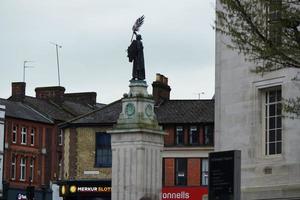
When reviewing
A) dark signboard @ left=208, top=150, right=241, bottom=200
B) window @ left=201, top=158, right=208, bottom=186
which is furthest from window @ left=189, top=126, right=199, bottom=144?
dark signboard @ left=208, top=150, right=241, bottom=200

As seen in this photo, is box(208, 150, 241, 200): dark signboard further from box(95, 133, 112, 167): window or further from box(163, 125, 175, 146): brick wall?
box(95, 133, 112, 167): window

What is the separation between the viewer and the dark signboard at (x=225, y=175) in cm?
2170

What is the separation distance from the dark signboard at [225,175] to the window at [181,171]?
45271 mm

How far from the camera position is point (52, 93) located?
93438 mm

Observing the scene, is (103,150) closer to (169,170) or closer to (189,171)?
(169,170)

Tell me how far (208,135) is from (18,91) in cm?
2740

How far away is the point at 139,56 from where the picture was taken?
42.2 metres

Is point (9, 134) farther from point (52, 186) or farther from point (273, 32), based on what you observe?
point (273, 32)

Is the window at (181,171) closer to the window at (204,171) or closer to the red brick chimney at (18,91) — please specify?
the window at (204,171)

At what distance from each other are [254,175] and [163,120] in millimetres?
37986

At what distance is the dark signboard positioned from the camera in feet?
71.2

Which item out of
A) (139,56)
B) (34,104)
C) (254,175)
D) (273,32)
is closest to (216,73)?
(254,175)

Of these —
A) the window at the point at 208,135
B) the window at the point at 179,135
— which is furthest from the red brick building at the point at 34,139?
the window at the point at 208,135

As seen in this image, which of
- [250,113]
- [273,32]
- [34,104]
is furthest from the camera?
[34,104]
